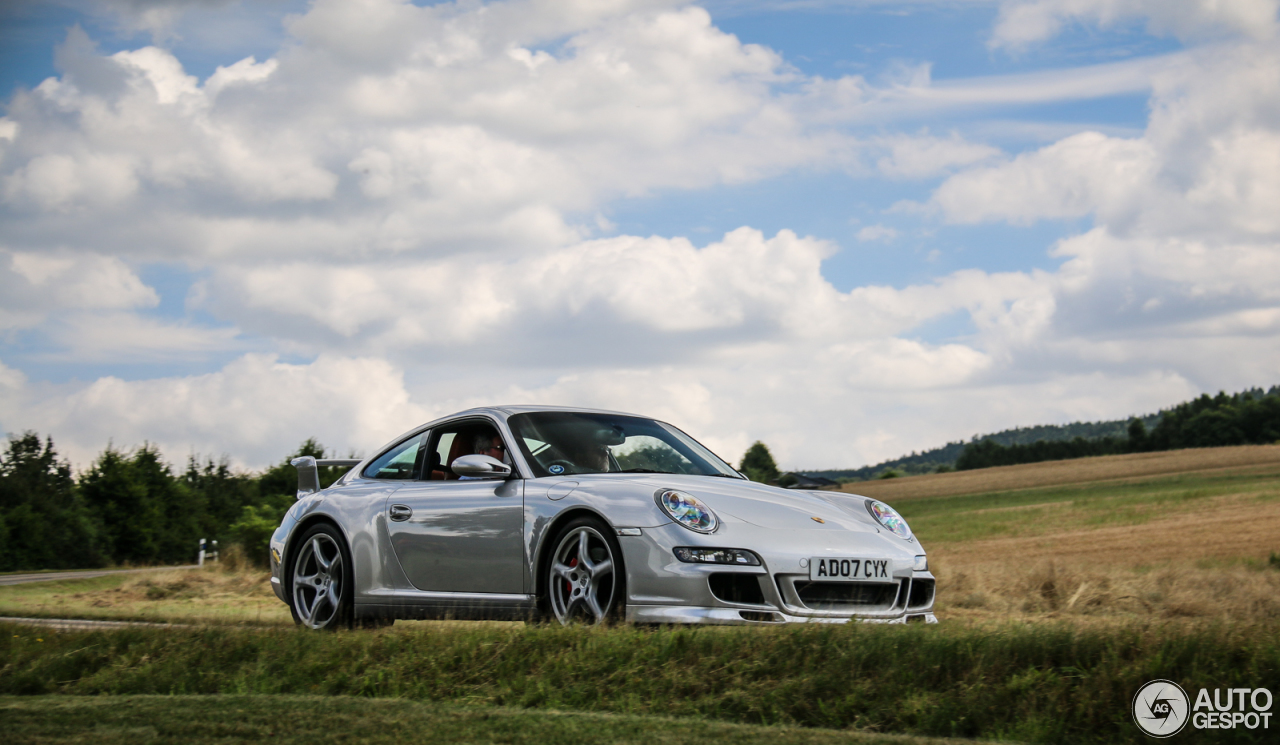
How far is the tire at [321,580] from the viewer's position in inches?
307

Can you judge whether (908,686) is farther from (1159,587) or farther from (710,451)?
(1159,587)

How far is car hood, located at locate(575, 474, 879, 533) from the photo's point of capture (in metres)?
6.31

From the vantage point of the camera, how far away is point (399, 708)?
15.5 ft

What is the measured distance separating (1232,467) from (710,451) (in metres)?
70.8

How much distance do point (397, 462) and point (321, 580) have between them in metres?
0.96

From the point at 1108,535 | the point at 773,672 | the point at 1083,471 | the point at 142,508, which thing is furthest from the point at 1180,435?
the point at 773,672

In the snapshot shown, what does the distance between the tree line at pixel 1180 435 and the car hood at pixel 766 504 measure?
340ft

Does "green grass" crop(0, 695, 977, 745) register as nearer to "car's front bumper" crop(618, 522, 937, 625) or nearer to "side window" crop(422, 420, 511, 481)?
"car's front bumper" crop(618, 522, 937, 625)

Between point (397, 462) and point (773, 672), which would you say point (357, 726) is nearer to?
point (773, 672)

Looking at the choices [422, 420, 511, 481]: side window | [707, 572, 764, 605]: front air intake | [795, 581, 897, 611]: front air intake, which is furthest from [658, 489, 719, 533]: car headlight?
[422, 420, 511, 481]: side window

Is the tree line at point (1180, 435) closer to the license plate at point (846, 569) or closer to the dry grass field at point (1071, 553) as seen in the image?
the dry grass field at point (1071, 553)

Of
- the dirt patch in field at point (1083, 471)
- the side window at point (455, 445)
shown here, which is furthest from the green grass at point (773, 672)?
the dirt patch in field at point (1083, 471)

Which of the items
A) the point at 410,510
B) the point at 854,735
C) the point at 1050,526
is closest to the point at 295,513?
the point at 410,510

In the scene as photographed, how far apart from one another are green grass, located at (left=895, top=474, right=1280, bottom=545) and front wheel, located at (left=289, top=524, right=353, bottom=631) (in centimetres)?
3737
